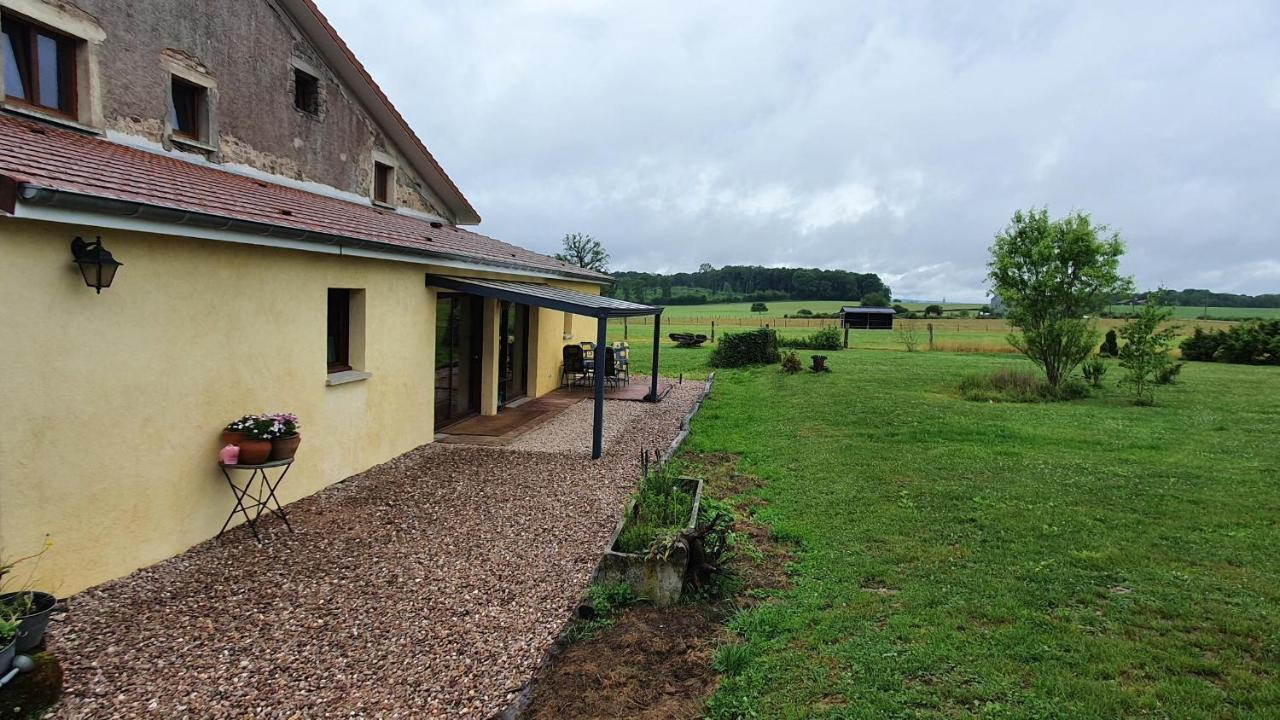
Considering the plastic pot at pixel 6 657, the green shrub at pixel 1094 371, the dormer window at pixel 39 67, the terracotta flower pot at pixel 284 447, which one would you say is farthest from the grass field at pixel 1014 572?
the dormer window at pixel 39 67

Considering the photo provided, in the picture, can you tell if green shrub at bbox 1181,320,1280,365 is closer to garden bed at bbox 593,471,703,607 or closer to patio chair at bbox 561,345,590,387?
patio chair at bbox 561,345,590,387

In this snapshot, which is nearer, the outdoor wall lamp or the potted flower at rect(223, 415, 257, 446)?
the outdoor wall lamp

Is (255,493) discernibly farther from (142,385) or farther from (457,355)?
(457,355)

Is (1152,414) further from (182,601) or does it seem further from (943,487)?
(182,601)

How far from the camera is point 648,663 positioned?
3.98 meters

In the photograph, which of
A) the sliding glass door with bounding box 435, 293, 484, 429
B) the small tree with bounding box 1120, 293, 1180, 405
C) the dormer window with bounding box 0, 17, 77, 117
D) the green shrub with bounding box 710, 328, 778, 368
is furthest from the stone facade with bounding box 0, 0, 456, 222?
the small tree with bounding box 1120, 293, 1180, 405

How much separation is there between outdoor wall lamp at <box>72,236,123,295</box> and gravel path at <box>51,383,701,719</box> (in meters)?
2.17

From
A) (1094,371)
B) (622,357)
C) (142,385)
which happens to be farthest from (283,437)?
(1094,371)

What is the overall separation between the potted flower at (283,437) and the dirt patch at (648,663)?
3.33 metres

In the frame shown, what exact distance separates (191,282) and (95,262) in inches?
37.4

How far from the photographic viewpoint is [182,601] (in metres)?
4.56

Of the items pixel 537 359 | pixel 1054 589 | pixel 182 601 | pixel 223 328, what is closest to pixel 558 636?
pixel 182 601

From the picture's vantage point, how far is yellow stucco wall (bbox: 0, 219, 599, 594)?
422 centimetres

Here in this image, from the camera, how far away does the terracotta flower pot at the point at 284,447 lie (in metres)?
5.79
